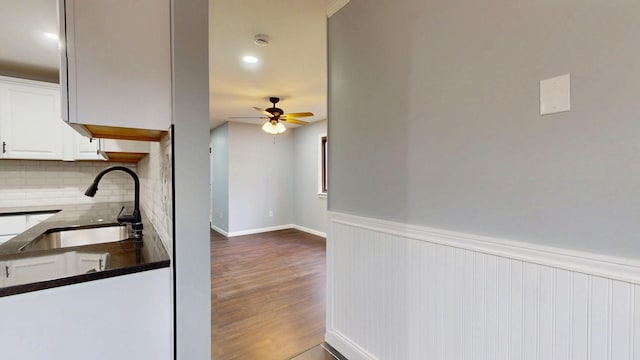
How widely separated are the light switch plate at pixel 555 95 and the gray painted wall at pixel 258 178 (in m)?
5.26

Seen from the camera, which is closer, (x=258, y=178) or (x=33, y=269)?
(x=33, y=269)

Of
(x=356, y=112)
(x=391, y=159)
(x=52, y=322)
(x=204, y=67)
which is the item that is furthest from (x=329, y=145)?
(x=52, y=322)

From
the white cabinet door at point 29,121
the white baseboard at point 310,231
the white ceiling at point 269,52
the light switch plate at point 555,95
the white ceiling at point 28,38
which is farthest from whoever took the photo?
the white baseboard at point 310,231

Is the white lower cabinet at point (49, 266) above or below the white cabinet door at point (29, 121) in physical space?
below

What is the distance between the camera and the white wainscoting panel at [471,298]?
0.87 m

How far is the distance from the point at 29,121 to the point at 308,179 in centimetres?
417

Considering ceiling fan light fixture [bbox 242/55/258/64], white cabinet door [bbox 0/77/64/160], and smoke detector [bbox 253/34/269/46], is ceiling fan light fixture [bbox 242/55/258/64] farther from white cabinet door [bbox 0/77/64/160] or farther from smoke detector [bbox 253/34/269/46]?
white cabinet door [bbox 0/77/64/160]

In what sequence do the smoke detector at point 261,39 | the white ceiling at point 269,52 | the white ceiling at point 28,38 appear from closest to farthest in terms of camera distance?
1. the white ceiling at point 28,38
2. the white ceiling at point 269,52
3. the smoke detector at point 261,39

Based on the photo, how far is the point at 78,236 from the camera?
1915mm

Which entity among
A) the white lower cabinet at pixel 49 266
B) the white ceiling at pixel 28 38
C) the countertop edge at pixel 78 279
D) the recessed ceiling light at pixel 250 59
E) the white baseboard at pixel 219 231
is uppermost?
the recessed ceiling light at pixel 250 59

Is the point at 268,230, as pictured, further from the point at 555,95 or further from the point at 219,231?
the point at 555,95

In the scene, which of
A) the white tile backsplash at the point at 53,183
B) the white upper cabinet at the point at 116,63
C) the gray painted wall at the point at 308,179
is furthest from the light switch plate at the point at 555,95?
the gray painted wall at the point at 308,179

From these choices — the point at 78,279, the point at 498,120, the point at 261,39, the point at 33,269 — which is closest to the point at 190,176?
the point at 78,279

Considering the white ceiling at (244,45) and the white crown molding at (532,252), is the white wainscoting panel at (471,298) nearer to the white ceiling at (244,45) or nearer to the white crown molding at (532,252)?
the white crown molding at (532,252)
